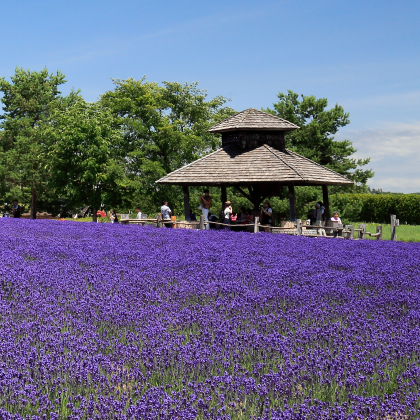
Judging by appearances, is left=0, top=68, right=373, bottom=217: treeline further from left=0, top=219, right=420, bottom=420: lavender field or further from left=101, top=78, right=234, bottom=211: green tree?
left=0, top=219, right=420, bottom=420: lavender field

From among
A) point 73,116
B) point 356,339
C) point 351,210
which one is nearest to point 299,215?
point 351,210

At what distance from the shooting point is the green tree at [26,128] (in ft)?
141

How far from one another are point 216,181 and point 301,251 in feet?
28.6

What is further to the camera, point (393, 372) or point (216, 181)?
point (216, 181)

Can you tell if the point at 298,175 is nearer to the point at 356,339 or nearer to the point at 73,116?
the point at 356,339

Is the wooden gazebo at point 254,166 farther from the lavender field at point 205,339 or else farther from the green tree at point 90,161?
the lavender field at point 205,339

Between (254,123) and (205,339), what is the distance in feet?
58.7

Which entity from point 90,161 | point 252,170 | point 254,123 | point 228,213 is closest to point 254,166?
point 252,170

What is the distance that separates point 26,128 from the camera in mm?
45969

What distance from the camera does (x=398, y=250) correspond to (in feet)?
41.6

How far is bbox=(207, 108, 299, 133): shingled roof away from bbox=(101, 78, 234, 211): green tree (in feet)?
30.5

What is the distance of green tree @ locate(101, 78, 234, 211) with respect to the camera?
32344 mm

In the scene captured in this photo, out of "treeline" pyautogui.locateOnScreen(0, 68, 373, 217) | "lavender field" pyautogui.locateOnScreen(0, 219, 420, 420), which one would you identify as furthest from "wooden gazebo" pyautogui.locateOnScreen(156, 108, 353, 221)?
"lavender field" pyautogui.locateOnScreen(0, 219, 420, 420)

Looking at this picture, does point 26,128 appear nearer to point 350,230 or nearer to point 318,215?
point 318,215
